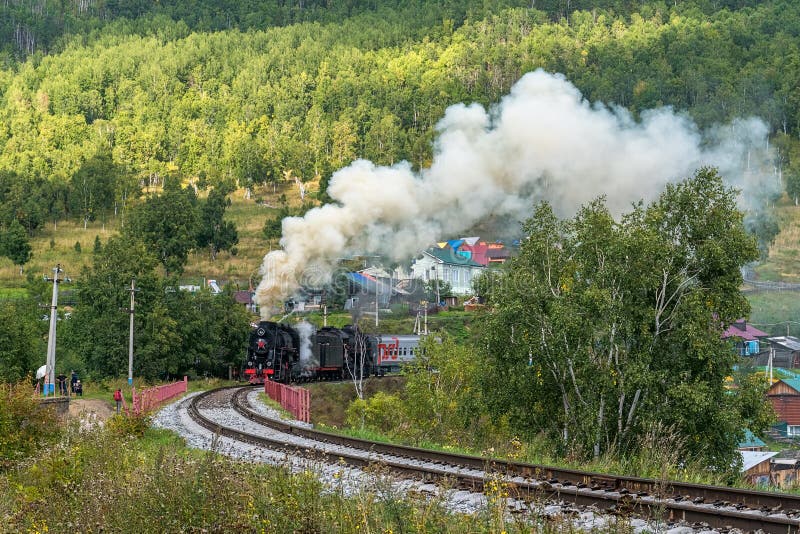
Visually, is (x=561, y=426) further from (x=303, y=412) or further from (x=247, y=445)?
(x=247, y=445)

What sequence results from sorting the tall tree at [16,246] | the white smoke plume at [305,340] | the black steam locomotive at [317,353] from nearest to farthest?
1. the black steam locomotive at [317,353]
2. the white smoke plume at [305,340]
3. the tall tree at [16,246]

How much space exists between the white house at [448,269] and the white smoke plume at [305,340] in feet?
119

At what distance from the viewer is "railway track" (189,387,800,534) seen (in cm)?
977

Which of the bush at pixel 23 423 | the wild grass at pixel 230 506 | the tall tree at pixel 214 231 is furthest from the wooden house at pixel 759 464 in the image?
the tall tree at pixel 214 231

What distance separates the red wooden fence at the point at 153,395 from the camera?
82.3 ft

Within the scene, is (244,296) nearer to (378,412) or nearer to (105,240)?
(105,240)

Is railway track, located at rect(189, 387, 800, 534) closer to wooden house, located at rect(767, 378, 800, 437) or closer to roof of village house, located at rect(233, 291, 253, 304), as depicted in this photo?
wooden house, located at rect(767, 378, 800, 437)

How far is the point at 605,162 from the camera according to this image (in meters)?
77.4

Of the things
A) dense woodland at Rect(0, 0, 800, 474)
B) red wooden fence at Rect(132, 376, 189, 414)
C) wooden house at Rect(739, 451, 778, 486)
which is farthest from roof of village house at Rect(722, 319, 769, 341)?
red wooden fence at Rect(132, 376, 189, 414)

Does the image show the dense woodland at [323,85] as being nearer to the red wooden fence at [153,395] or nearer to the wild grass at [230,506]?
the red wooden fence at [153,395]

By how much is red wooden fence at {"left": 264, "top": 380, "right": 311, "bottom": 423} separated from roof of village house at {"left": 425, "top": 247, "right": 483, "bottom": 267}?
49.5 m

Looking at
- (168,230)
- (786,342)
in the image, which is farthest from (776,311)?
(168,230)

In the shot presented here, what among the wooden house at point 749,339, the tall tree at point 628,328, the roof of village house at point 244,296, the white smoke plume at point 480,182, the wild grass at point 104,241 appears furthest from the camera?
the wild grass at point 104,241

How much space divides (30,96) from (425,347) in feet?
394
